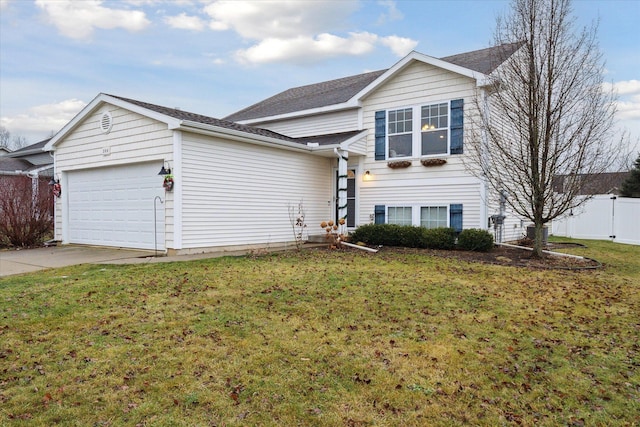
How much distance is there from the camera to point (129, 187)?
10.7 metres

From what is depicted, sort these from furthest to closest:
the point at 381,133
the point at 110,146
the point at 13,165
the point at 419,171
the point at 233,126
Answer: the point at 13,165 → the point at 381,133 → the point at 419,171 → the point at 233,126 → the point at 110,146

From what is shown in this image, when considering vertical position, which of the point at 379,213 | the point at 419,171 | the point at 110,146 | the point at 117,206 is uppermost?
the point at 110,146

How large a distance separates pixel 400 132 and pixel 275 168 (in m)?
4.05

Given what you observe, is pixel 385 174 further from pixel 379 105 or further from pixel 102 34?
pixel 102 34

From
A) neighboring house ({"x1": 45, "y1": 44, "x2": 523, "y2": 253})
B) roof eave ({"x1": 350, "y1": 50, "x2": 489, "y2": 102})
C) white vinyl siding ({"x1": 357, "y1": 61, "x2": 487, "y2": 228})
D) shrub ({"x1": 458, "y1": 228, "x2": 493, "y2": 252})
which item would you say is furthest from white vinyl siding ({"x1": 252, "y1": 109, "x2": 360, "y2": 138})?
shrub ({"x1": 458, "y1": 228, "x2": 493, "y2": 252})

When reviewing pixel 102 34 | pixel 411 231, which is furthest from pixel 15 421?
pixel 102 34

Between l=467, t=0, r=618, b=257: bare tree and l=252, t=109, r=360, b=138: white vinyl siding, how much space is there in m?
5.38

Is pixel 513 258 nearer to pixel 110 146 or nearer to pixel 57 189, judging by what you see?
pixel 110 146

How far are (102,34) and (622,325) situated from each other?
17691mm

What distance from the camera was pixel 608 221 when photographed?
1506cm

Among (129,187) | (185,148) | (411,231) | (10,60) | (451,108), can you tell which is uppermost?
(10,60)

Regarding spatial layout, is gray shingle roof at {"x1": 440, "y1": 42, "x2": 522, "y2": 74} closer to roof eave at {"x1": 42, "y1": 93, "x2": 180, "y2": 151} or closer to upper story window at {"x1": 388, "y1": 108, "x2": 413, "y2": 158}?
upper story window at {"x1": 388, "y1": 108, "x2": 413, "y2": 158}

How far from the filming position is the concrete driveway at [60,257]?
818 cm

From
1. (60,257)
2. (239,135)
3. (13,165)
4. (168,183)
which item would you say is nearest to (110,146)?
(168,183)
